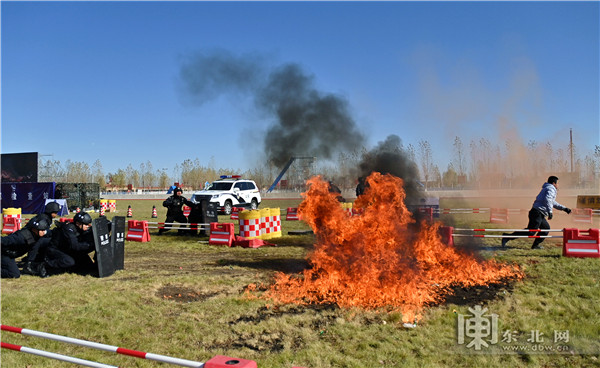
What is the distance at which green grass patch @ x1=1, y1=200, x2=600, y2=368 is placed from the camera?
4.30m

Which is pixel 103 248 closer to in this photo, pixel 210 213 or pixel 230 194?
pixel 210 213

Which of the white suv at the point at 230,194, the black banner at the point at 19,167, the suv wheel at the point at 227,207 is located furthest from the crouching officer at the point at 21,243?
the black banner at the point at 19,167

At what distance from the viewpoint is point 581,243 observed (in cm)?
930

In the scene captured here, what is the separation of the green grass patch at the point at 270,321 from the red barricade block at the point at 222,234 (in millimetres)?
3418

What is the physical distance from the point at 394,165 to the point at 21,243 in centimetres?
929

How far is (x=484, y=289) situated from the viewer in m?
6.68

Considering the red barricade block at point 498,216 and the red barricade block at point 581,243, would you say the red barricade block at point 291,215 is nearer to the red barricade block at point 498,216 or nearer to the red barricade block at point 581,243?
→ the red barricade block at point 498,216

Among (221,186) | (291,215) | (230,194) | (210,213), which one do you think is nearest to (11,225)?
(210,213)

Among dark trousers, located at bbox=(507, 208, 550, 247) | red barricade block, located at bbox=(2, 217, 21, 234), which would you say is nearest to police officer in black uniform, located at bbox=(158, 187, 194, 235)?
red barricade block, located at bbox=(2, 217, 21, 234)

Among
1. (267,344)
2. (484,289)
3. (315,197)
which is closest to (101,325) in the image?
(267,344)

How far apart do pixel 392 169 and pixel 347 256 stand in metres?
4.75

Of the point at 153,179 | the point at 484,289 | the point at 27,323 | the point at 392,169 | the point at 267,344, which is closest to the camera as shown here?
the point at 267,344

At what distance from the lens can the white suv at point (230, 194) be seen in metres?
22.5

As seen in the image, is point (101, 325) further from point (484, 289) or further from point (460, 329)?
point (484, 289)
